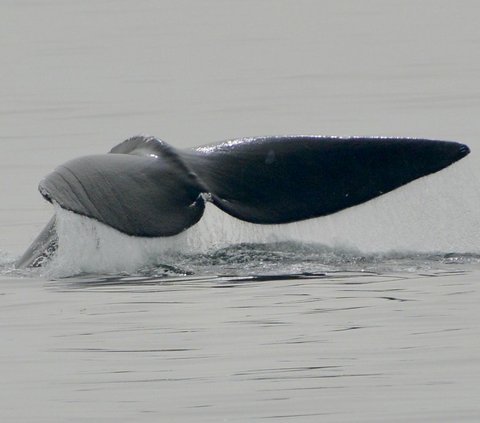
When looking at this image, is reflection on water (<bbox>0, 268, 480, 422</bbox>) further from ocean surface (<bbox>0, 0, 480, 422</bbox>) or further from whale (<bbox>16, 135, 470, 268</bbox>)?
whale (<bbox>16, 135, 470, 268</bbox>)

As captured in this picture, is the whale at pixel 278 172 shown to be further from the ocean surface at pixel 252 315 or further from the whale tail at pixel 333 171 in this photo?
the ocean surface at pixel 252 315

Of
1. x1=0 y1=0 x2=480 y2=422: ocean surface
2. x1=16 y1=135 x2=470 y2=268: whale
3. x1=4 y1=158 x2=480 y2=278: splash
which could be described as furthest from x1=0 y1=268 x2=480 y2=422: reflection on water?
x1=16 y1=135 x2=470 y2=268: whale

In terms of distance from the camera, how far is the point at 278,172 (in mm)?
11555

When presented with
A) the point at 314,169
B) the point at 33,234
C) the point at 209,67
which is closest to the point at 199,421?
the point at 314,169

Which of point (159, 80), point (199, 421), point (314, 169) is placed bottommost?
point (199, 421)

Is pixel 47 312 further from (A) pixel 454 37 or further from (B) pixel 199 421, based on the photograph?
(A) pixel 454 37

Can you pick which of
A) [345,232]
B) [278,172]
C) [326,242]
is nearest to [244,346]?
[278,172]

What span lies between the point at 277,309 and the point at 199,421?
2.38 meters

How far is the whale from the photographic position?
37.3 feet

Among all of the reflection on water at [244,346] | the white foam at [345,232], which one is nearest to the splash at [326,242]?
the white foam at [345,232]

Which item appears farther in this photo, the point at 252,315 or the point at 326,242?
the point at 326,242

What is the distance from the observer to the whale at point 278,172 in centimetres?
1137

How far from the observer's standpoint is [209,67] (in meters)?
35.7

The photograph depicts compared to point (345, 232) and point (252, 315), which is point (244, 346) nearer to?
point (252, 315)
